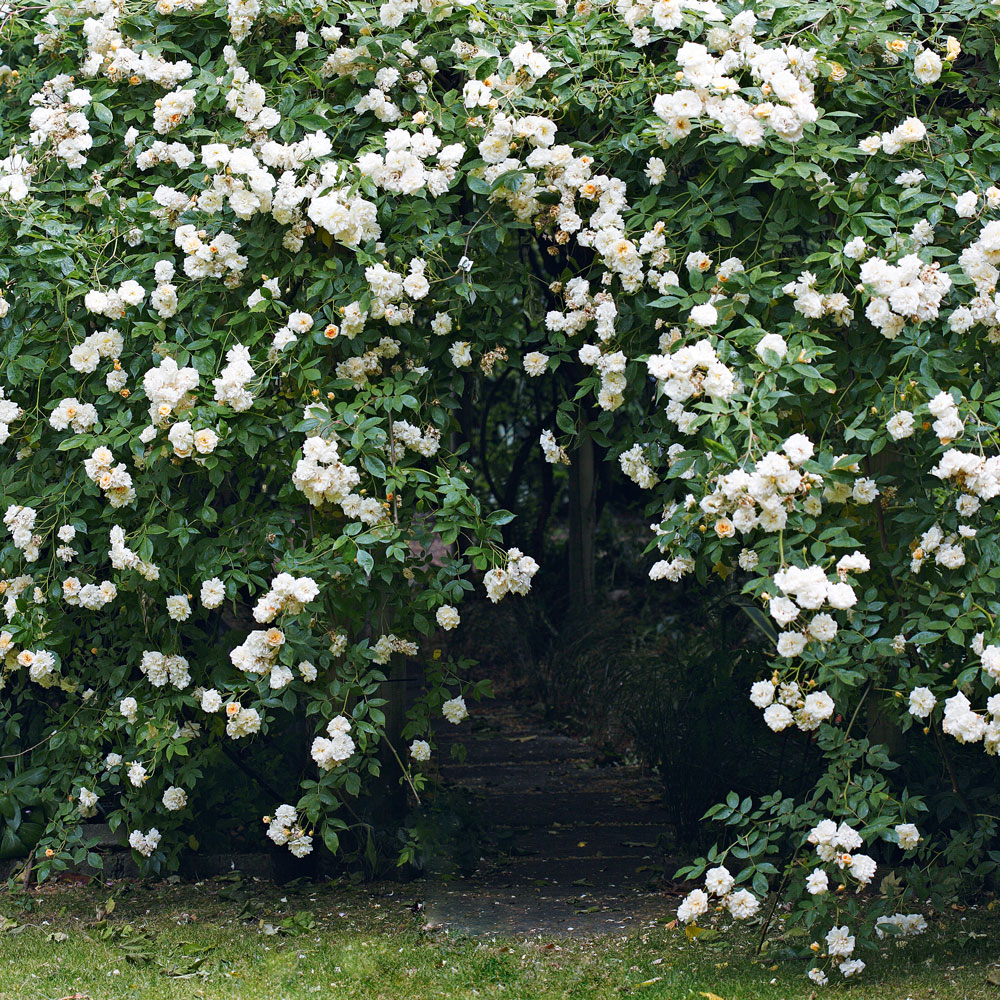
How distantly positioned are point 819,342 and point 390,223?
117cm

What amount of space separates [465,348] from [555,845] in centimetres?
198

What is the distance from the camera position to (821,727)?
114 inches

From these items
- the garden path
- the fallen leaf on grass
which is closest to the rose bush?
the fallen leaf on grass

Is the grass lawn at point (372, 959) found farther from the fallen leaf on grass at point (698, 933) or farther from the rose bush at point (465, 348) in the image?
the rose bush at point (465, 348)

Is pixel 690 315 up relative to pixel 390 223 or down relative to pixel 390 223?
down


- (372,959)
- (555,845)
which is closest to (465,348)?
(372,959)

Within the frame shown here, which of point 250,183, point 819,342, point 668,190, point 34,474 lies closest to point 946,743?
point 819,342

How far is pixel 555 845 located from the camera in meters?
4.37

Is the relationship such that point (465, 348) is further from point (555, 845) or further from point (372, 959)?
point (555, 845)

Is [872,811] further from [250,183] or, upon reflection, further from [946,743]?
[250,183]

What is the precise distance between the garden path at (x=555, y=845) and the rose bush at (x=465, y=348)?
52 cm

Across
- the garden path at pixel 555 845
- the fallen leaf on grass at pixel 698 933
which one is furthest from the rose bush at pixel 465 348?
the garden path at pixel 555 845

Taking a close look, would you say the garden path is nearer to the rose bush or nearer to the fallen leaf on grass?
the fallen leaf on grass

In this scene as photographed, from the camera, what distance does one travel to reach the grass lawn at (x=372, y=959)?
117 inches
